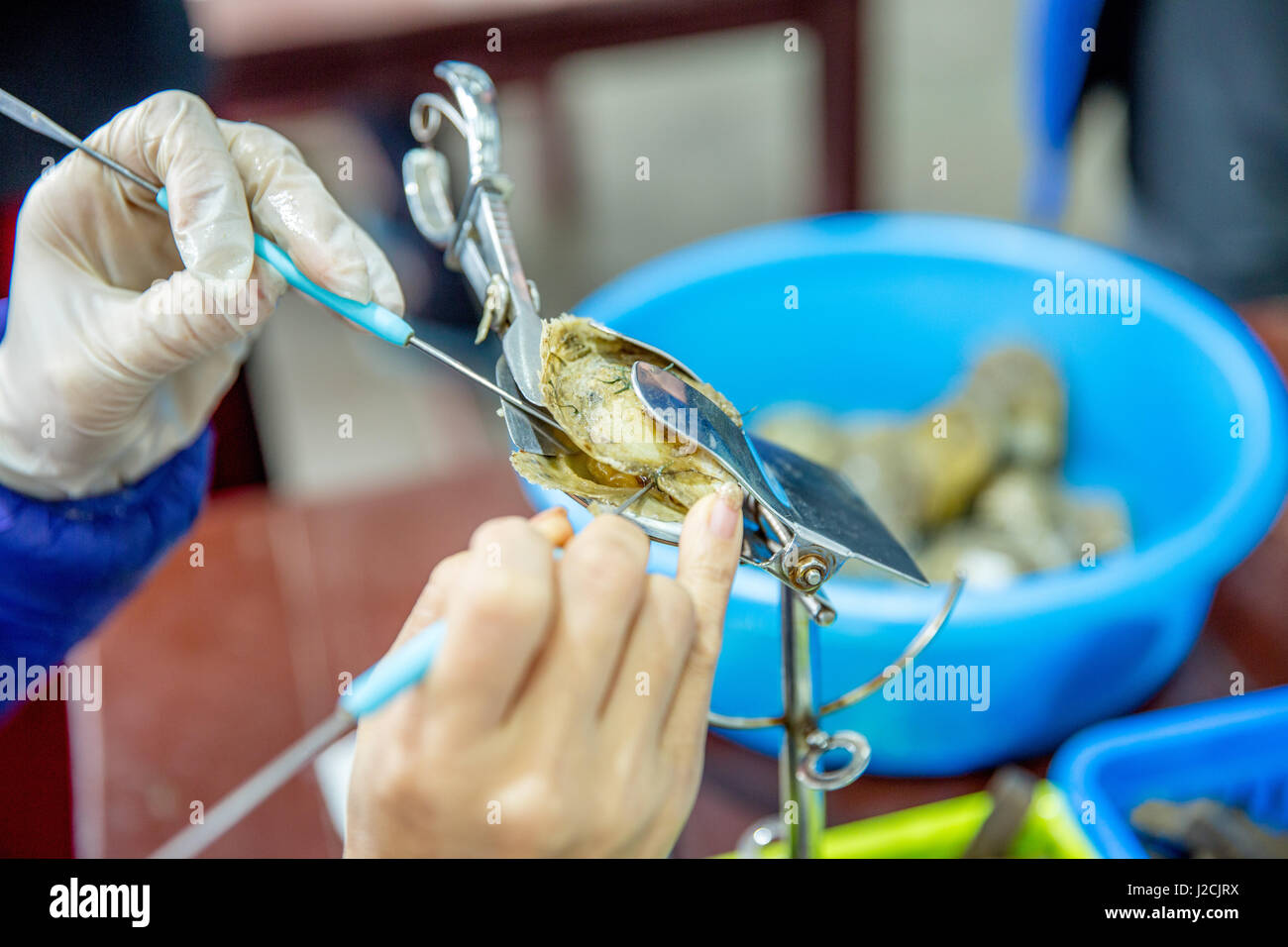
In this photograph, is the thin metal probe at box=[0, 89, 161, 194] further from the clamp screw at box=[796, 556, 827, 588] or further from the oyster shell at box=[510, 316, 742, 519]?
the clamp screw at box=[796, 556, 827, 588]

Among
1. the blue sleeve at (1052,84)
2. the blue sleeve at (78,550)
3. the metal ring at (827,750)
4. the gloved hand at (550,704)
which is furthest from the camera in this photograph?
the blue sleeve at (1052,84)

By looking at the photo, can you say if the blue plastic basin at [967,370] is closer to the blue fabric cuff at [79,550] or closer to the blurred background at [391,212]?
the blurred background at [391,212]

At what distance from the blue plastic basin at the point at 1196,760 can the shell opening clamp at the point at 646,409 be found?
0.24m

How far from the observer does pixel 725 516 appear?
296mm

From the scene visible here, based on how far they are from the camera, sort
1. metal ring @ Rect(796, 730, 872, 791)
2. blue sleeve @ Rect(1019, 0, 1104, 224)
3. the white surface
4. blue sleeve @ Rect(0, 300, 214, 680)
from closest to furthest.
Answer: metal ring @ Rect(796, 730, 872, 791), blue sleeve @ Rect(0, 300, 214, 680), the white surface, blue sleeve @ Rect(1019, 0, 1104, 224)

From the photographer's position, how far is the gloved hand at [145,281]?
34 cm

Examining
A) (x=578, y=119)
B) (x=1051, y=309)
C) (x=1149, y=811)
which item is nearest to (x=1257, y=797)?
(x=1149, y=811)

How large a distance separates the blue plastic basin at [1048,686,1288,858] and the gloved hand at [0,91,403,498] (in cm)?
42

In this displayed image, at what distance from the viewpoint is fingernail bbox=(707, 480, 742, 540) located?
11.7 inches

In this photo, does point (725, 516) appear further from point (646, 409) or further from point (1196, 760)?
point (1196, 760)

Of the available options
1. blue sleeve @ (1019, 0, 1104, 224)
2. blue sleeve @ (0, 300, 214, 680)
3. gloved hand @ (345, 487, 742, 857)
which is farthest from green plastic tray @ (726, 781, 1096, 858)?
blue sleeve @ (1019, 0, 1104, 224)

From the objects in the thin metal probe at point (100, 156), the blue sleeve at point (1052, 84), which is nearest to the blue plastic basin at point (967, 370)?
the thin metal probe at point (100, 156)
